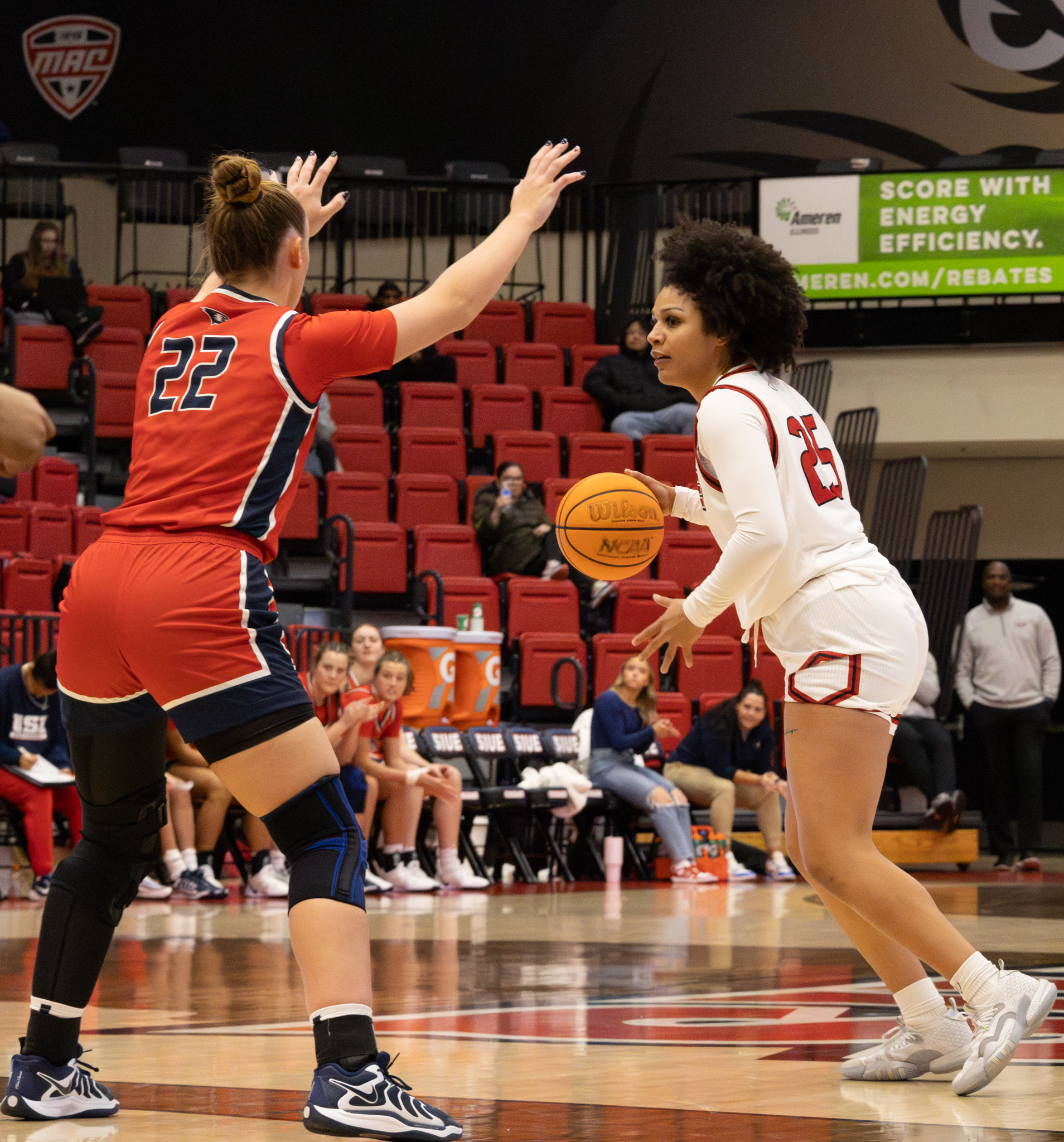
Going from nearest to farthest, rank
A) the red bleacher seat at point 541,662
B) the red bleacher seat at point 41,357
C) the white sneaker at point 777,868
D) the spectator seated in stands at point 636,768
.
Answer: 1. the spectator seated in stands at point 636,768
2. the white sneaker at point 777,868
3. the red bleacher seat at point 541,662
4. the red bleacher seat at point 41,357

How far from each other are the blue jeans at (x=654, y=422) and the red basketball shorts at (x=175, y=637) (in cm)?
1140

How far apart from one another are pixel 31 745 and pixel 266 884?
1447 mm

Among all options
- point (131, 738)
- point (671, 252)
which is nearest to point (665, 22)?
point (671, 252)

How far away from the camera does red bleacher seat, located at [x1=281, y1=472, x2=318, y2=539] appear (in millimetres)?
11969

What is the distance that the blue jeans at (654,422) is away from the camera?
14125 millimetres

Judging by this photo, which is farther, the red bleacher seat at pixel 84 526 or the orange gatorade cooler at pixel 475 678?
the red bleacher seat at pixel 84 526

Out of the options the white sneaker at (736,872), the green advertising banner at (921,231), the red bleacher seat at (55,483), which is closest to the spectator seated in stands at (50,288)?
the red bleacher seat at (55,483)

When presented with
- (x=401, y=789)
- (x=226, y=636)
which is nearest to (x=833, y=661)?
(x=226, y=636)

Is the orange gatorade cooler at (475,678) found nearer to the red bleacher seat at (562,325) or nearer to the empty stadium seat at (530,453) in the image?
the empty stadium seat at (530,453)

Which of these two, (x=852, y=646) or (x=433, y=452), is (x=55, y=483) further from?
(x=852, y=646)

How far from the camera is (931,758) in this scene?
12109 millimetres

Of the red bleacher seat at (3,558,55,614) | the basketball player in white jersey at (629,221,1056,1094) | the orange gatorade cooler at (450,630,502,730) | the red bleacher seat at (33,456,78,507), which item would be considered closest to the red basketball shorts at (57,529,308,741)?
the basketball player in white jersey at (629,221,1056,1094)

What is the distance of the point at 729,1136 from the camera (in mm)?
2473

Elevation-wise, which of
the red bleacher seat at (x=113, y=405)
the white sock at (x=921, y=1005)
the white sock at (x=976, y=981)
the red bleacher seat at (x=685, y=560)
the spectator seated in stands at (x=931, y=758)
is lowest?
the spectator seated in stands at (x=931, y=758)
